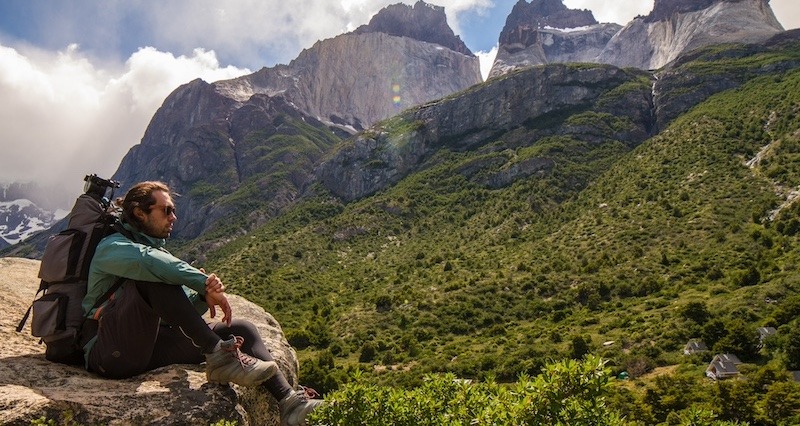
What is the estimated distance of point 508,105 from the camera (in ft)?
439

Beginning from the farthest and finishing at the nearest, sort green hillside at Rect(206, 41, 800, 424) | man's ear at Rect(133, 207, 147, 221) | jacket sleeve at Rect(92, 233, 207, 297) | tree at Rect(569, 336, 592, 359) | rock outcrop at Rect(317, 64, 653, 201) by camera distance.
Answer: rock outcrop at Rect(317, 64, 653, 201) → green hillside at Rect(206, 41, 800, 424) → tree at Rect(569, 336, 592, 359) → man's ear at Rect(133, 207, 147, 221) → jacket sleeve at Rect(92, 233, 207, 297)

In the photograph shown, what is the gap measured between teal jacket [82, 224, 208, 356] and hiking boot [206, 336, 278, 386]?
0.68 m

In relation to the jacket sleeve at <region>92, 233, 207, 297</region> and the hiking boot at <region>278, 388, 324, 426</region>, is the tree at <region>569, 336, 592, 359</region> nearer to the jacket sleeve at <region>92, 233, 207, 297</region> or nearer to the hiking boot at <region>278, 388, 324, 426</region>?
the hiking boot at <region>278, 388, 324, 426</region>

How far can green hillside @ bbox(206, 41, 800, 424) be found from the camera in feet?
154

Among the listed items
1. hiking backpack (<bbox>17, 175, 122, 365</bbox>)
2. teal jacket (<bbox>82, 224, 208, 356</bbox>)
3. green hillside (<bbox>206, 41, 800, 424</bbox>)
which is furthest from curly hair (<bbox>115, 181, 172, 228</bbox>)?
green hillside (<bbox>206, 41, 800, 424</bbox>)

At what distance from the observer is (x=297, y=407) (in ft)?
16.2

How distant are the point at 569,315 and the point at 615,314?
217 inches

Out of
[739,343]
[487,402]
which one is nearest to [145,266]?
[487,402]

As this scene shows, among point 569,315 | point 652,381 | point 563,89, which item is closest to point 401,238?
point 569,315

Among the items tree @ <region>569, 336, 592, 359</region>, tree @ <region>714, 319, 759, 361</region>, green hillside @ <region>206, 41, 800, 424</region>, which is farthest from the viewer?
green hillside @ <region>206, 41, 800, 424</region>

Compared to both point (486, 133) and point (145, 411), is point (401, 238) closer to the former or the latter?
point (486, 133)

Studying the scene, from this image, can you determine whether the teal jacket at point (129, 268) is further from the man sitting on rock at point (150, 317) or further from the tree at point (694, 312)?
the tree at point (694, 312)

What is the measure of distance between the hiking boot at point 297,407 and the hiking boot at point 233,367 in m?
0.38

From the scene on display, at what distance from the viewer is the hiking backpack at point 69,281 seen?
516cm
